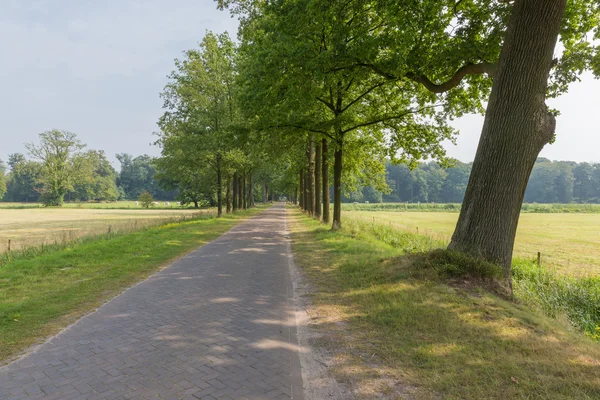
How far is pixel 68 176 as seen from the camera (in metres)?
75.8

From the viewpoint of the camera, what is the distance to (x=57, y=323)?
209 inches

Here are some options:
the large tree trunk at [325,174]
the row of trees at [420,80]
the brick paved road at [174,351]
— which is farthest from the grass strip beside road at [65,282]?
the large tree trunk at [325,174]

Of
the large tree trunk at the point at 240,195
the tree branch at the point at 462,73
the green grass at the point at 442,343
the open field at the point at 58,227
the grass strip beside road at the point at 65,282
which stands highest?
the tree branch at the point at 462,73

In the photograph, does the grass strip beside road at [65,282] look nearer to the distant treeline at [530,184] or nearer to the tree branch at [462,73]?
the tree branch at [462,73]

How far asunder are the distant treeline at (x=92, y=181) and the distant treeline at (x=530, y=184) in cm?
7020

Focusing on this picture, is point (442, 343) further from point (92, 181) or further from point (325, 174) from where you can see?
point (92, 181)

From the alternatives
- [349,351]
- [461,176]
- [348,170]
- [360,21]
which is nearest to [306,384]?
[349,351]

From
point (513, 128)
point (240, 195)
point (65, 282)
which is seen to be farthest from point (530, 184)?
point (65, 282)

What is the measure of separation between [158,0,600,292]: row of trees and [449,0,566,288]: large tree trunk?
2 cm

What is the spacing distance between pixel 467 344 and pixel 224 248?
981 centimetres

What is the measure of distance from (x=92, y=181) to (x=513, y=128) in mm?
94865

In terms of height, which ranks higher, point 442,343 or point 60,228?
point 442,343

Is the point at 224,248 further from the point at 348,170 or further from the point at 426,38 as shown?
the point at 348,170

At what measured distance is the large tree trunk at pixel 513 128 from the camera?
6453 millimetres
